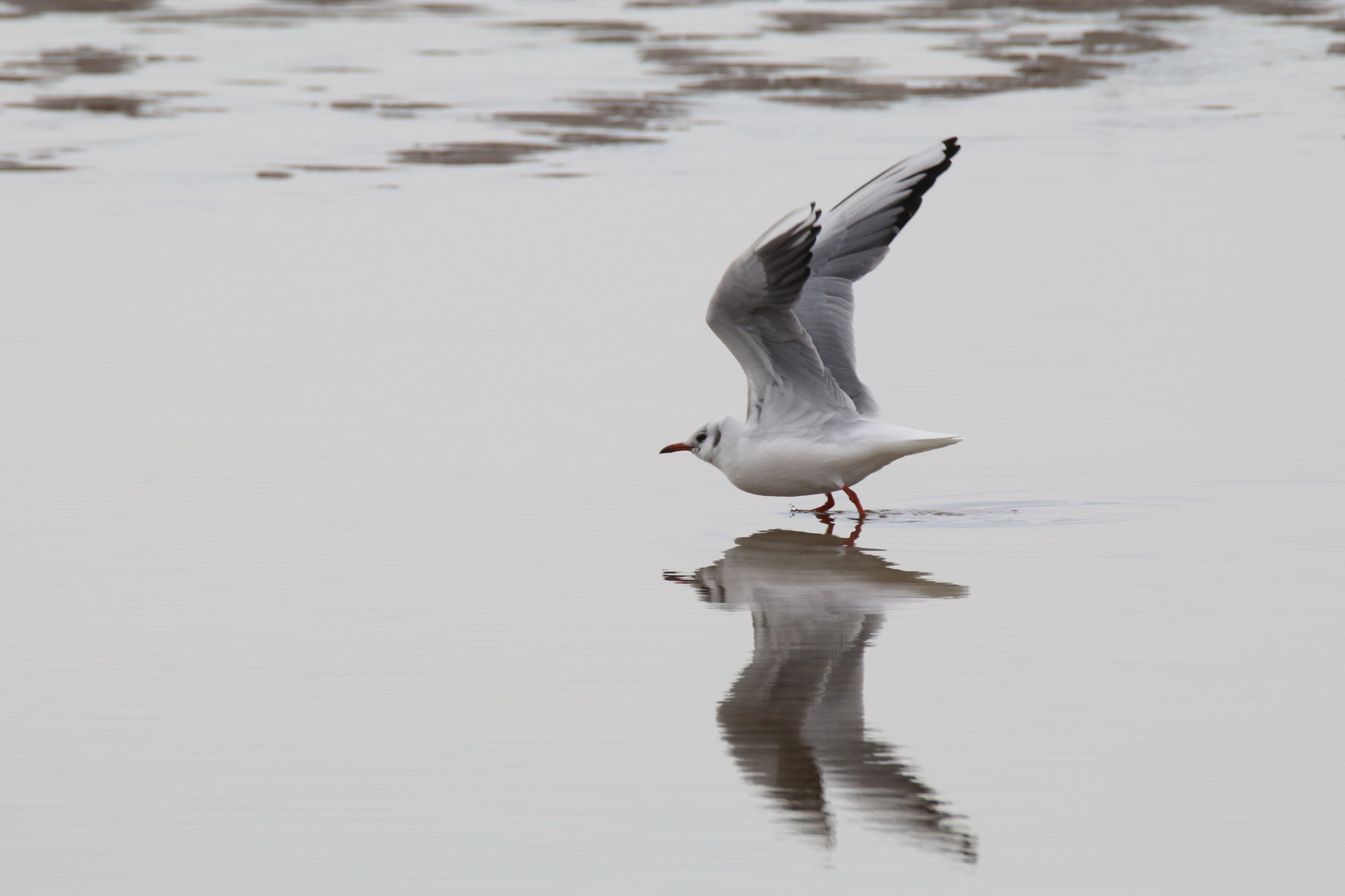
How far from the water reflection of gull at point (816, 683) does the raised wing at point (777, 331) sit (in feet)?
1.67

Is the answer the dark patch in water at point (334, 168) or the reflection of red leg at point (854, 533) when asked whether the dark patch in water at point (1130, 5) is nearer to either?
the dark patch in water at point (334, 168)

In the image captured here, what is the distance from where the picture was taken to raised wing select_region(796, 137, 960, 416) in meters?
8.30

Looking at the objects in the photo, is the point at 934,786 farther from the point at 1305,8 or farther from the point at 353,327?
the point at 1305,8

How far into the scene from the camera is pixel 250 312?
1112 centimetres

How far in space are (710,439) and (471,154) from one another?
9331mm

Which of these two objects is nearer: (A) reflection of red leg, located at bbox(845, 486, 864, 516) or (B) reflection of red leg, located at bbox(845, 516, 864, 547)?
(B) reflection of red leg, located at bbox(845, 516, 864, 547)

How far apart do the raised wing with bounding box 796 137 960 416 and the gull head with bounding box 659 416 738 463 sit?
62 centimetres

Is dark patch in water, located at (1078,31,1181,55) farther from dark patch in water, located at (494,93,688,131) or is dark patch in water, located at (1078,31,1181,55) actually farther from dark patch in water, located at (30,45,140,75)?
dark patch in water, located at (30,45,140,75)

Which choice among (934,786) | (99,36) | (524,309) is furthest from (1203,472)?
(99,36)

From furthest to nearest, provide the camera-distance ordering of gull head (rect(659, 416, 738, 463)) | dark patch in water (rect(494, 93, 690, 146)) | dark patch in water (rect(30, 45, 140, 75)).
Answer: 1. dark patch in water (rect(30, 45, 140, 75))
2. dark patch in water (rect(494, 93, 690, 146))
3. gull head (rect(659, 416, 738, 463))

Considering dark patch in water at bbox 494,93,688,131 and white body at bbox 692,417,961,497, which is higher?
white body at bbox 692,417,961,497

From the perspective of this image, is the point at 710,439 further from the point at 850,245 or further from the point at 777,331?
the point at 850,245

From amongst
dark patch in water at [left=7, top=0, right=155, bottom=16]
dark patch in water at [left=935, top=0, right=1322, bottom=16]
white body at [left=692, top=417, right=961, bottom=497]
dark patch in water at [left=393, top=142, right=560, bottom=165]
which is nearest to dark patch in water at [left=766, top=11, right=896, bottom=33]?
dark patch in water at [left=935, top=0, right=1322, bottom=16]

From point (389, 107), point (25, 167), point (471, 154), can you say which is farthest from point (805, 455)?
point (389, 107)
